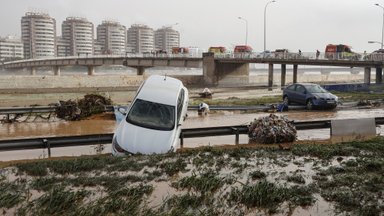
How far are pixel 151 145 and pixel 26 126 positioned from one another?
10739mm

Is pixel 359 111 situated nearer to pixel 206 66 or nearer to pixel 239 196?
pixel 239 196

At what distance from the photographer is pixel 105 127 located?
1755cm

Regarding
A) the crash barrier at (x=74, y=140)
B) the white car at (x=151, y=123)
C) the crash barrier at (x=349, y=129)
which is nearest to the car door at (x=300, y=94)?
the crash barrier at (x=349, y=129)

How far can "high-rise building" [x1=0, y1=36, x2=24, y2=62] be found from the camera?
6230 inches

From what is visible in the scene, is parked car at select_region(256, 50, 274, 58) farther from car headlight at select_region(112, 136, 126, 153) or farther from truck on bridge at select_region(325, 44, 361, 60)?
car headlight at select_region(112, 136, 126, 153)

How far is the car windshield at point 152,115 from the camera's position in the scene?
10614mm

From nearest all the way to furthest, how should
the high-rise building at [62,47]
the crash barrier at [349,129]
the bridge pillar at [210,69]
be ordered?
1. the crash barrier at [349,129]
2. the bridge pillar at [210,69]
3. the high-rise building at [62,47]

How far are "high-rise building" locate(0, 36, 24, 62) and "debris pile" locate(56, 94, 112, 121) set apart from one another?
14859 centimetres

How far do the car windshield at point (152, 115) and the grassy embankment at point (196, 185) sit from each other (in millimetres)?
1543

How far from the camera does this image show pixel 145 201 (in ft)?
19.8

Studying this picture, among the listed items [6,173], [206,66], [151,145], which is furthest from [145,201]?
[206,66]

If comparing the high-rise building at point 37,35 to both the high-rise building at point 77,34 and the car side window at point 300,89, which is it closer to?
the high-rise building at point 77,34

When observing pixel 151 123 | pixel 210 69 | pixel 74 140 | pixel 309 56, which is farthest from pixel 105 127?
pixel 210 69

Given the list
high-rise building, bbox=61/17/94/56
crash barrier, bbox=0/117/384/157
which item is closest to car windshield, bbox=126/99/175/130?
crash barrier, bbox=0/117/384/157
